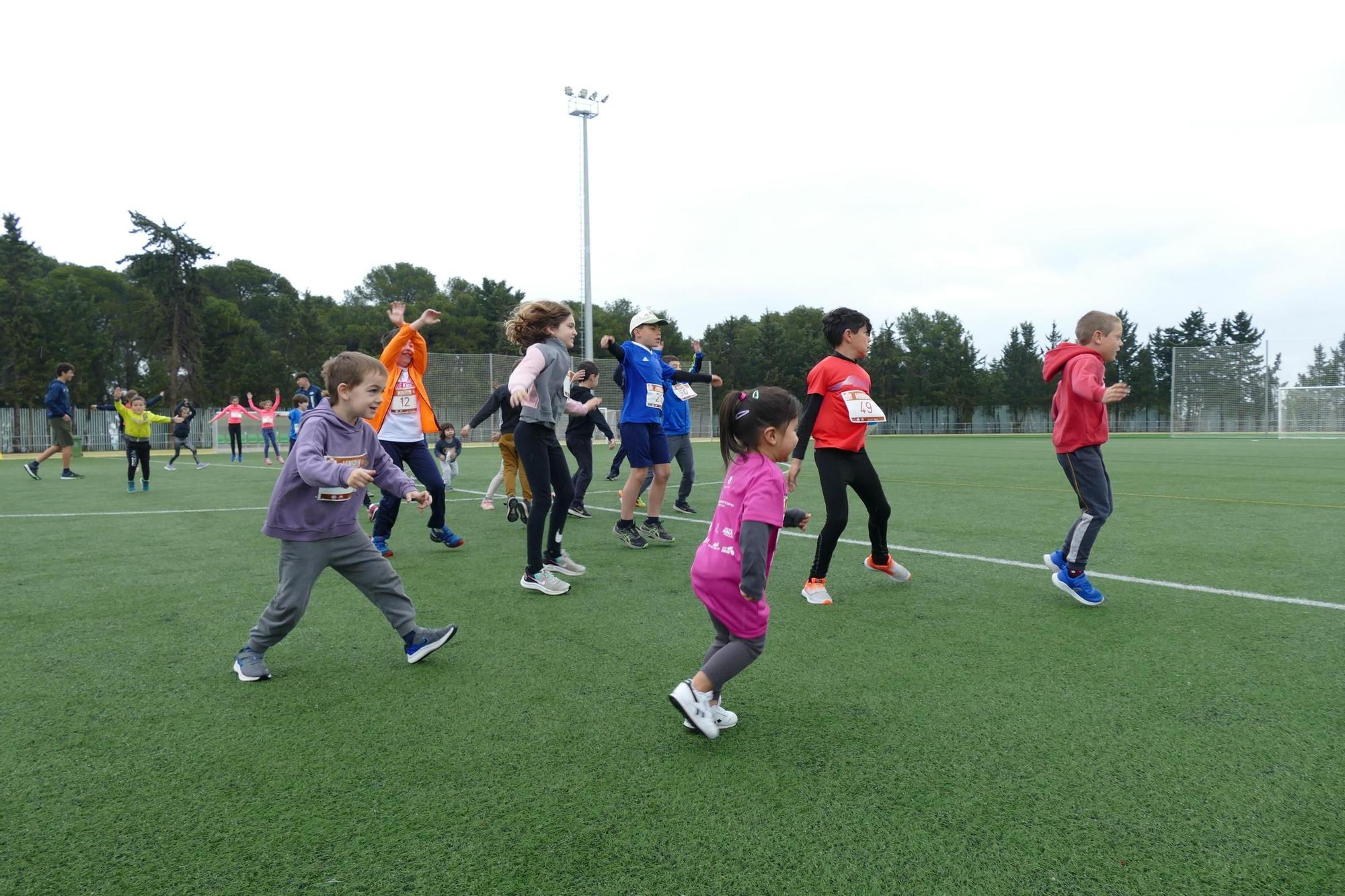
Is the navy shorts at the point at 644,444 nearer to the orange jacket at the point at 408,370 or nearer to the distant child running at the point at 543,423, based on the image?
the distant child running at the point at 543,423

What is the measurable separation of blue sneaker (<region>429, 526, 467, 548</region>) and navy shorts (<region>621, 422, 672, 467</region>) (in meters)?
1.67

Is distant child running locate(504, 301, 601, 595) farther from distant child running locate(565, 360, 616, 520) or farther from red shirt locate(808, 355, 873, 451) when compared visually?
distant child running locate(565, 360, 616, 520)

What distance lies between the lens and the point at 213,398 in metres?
53.3

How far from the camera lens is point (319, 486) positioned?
3.40 m

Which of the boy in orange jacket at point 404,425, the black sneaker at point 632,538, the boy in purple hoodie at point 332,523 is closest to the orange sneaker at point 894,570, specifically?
the black sneaker at point 632,538

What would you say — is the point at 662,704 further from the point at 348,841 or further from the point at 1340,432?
the point at 1340,432

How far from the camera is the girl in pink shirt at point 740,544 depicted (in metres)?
2.82

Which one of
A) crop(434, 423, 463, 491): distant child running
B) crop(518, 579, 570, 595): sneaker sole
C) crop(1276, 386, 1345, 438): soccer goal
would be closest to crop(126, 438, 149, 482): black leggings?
crop(434, 423, 463, 491): distant child running

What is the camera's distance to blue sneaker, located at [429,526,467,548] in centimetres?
708

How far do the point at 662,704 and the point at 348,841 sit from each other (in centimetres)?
134

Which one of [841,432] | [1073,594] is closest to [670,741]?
[841,432]

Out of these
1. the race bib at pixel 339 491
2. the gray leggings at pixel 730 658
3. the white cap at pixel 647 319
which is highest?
the white cap at pixel 647 319

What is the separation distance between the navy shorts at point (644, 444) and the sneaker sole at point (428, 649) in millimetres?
3353

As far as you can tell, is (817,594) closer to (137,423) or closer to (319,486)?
(319,486)
